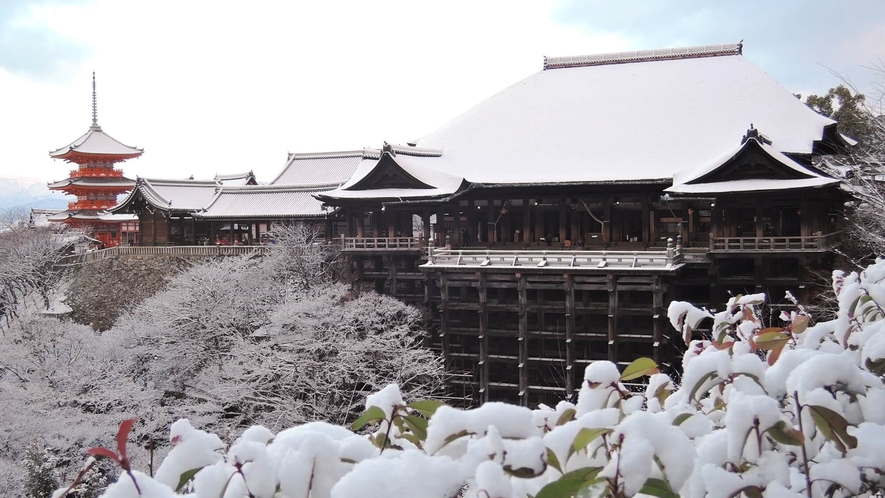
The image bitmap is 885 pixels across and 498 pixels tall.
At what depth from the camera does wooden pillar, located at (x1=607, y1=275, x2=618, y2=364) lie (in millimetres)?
20688

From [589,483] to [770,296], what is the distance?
22795 mm

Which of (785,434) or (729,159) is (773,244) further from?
(785,434)

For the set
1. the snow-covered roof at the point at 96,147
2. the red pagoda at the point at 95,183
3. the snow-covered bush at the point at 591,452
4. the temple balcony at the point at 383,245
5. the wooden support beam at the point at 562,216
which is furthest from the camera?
the snow-covered roof at the point at 96,147

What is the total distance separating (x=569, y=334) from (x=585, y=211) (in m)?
6.49

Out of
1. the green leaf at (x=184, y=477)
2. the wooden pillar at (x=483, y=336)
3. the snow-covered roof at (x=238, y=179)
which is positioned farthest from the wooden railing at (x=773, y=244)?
the snow-covered roof at (x=238, y=179)

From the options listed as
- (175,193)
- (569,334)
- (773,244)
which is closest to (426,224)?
(569,334)

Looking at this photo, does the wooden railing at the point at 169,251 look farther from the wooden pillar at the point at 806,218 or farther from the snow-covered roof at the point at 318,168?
the wooden pillar at the point at 806,218

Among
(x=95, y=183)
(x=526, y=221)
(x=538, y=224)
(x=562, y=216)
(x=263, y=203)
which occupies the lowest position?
(x=538, y=224)

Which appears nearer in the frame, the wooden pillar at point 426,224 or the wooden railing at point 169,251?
the wooden pillar at point 426,224

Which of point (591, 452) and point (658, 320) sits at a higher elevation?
point (591, 452)

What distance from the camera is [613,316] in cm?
2078

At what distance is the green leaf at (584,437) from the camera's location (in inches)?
73.1

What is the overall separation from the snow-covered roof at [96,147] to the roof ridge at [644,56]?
98.8ft

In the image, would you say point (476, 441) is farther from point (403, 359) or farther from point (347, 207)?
point (347, 207)
